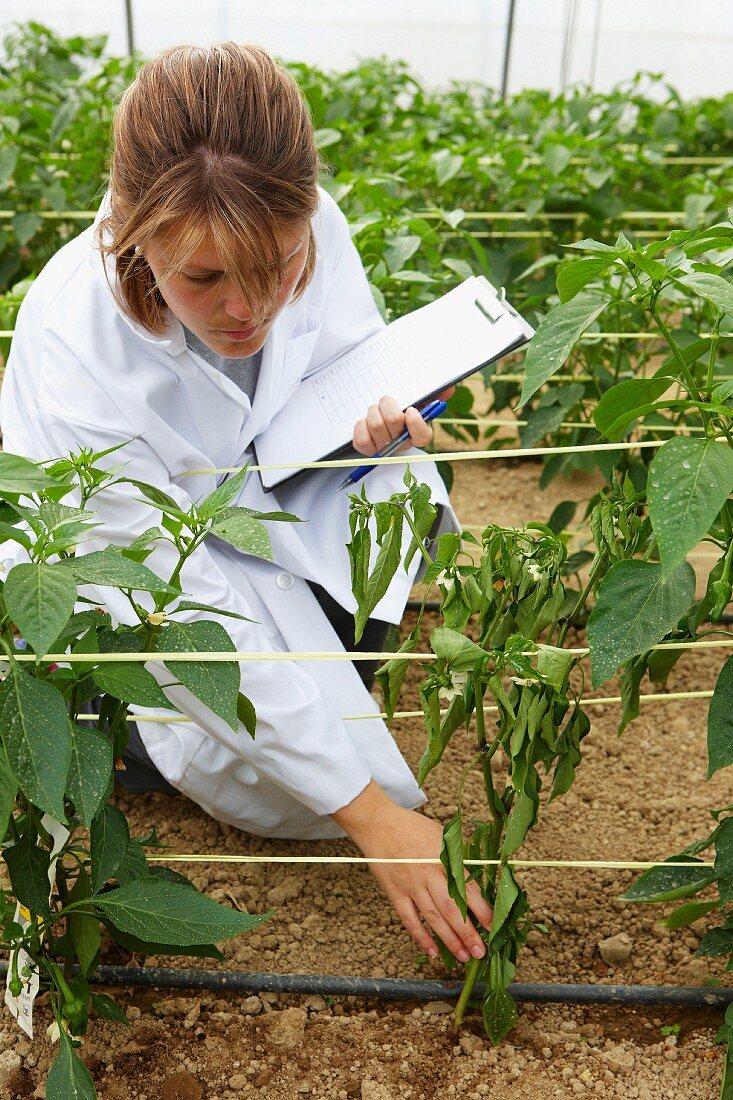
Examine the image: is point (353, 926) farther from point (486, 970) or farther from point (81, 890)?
point (81, 890)

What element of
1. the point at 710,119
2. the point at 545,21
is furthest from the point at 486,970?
the point at 545,21

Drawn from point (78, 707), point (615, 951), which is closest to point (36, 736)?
point (78, 707)

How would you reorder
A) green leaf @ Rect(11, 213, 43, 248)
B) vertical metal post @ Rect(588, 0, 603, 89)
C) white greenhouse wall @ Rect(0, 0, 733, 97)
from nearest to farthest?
1. green leaf @ Rect(11, 213, 43, 248)
2. white greenhouse wall @ Rect(0, 0, 733, 97)
3. vertical metal post @ Rect(588, 0, 603, 89)

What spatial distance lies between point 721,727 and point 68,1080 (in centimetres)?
62

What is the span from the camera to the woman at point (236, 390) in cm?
104

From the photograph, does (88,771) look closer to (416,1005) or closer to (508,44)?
(416,1005)

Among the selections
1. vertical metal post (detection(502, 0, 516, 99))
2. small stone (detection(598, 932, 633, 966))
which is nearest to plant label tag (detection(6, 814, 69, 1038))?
small stone (detection(598, 932, 633, 966))

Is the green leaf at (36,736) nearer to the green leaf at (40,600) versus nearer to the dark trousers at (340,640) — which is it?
the green leaf at (40,600)

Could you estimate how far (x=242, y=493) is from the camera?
4.61 ft

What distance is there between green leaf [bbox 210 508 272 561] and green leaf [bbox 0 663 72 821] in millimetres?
171

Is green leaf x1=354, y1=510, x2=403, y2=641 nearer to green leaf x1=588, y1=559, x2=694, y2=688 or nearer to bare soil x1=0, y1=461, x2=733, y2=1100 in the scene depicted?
green leaf x1=588, y1=559, x2=694, y2=688

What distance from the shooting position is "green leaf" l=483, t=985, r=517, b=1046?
1.10 metres

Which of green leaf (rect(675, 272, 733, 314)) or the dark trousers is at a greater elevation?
green leaf (rect(675, 272, 733, 314))

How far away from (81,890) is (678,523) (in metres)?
0.63
